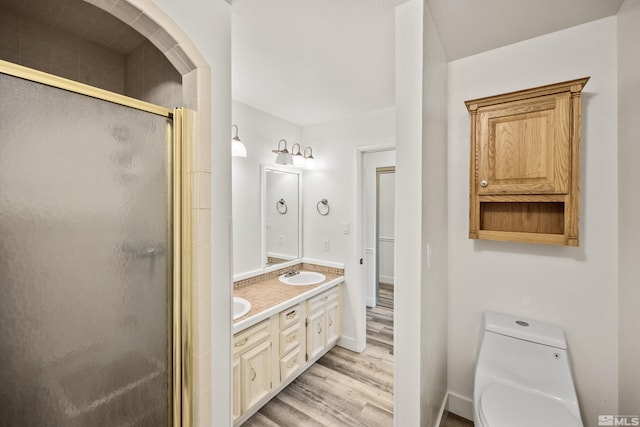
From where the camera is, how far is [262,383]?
1968 millimetres

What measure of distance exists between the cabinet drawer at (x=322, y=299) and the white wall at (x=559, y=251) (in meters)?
1.14

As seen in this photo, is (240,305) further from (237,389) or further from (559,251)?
(559,251)

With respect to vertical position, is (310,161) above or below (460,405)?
above

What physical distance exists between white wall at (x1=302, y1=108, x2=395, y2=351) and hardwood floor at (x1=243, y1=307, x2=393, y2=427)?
29cm

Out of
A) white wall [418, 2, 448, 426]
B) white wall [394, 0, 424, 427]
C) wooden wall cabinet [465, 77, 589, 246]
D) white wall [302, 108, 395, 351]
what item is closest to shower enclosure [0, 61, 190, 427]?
white wall [394, 0, 424, 427]

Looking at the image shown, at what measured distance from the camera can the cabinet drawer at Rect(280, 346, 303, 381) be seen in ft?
7.01

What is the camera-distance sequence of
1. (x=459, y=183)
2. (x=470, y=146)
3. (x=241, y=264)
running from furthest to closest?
(x=241, y=264) < (x=459, y=183) < (x=470, y=146)

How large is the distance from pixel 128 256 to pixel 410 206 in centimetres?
122

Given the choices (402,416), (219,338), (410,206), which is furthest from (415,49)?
(402,416)

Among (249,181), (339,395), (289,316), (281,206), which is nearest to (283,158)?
(249,181)

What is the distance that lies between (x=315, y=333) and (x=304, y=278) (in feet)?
1.89

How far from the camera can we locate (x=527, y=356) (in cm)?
152

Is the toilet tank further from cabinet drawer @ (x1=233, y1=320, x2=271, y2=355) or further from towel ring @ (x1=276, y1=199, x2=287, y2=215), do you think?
towel ring @ (x1=276, y1=199, x2=287, y2=215)

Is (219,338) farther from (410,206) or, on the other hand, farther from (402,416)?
(410,206)
